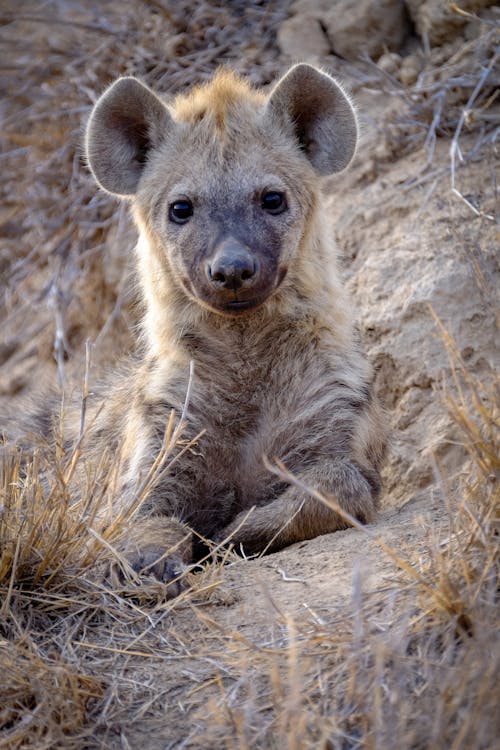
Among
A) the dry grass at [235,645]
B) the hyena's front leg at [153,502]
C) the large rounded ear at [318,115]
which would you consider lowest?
the hyena's front leg at [153,502]

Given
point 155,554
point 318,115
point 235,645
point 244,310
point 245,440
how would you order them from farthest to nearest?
point 318,115 → point 245,440 → point 244,310 → point 155,554 → point 235,645

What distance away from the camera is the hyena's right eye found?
9.25ft

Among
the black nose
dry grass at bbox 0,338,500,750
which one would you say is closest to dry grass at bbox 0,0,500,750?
dry grass at bbox 0,338,500,750

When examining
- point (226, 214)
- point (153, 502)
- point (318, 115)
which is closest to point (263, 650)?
point (153, 502)

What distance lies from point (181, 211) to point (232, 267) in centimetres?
44

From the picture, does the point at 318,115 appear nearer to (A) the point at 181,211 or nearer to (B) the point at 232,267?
(A) the point at 181,211

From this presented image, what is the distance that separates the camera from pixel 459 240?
11.0 ft

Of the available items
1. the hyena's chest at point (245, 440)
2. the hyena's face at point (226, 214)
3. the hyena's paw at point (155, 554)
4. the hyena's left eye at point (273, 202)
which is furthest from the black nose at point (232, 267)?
the hyena's paw at point (155, 554)

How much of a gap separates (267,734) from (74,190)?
3.92m

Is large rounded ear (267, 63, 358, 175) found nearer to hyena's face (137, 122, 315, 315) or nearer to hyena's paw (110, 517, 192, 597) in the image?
hyena's face (137, 122, 315, 315)

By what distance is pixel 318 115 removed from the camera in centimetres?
→ 304

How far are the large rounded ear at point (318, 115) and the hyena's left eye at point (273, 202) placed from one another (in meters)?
0.32

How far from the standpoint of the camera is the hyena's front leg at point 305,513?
2.48 meters

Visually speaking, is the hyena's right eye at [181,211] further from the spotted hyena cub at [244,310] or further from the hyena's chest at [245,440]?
the hyena's chest at [245,440]
